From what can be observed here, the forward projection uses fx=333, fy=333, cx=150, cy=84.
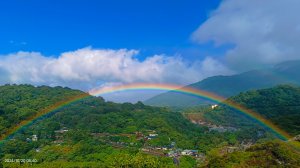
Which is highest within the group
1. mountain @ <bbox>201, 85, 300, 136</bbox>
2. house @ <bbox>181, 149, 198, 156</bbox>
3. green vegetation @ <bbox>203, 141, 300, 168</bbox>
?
mountain @ <bbox>201, 85, 300, 136</bbox>

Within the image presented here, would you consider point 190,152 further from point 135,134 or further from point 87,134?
point 87,134

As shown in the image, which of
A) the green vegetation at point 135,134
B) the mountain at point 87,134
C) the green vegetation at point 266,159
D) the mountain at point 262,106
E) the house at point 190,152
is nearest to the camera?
the green vegetation at point 266,159

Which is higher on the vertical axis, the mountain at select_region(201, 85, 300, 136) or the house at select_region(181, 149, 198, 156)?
the mountain at select_region(201, 85, 300, 136)

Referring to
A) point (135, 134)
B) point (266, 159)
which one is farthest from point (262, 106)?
point (266, 159)

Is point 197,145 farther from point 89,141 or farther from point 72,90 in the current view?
point 72,90

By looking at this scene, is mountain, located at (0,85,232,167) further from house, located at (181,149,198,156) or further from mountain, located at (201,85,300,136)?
mountain, located at (201,85,300,136)

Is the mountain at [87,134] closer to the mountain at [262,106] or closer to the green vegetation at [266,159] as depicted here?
the green vegetation at [266,159]

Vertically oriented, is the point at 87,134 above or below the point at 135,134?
above

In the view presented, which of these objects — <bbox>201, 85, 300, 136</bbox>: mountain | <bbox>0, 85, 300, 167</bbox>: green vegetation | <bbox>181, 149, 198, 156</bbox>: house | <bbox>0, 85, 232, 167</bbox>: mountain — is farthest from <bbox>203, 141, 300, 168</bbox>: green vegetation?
<bbox>201, 85, 300, 136</bbox>: mountain

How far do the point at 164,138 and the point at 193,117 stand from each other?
39694 mm

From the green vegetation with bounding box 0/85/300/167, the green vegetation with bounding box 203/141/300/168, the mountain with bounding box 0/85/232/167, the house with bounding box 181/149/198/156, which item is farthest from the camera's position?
the house with bounding box 181/149/198/156

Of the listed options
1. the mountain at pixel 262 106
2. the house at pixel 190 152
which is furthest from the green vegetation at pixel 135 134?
the house at pixel 190 152

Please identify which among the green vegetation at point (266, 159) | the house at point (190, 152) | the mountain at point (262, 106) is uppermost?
the mountain at point (262, 106)

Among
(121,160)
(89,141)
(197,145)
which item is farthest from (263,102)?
(121,160)
